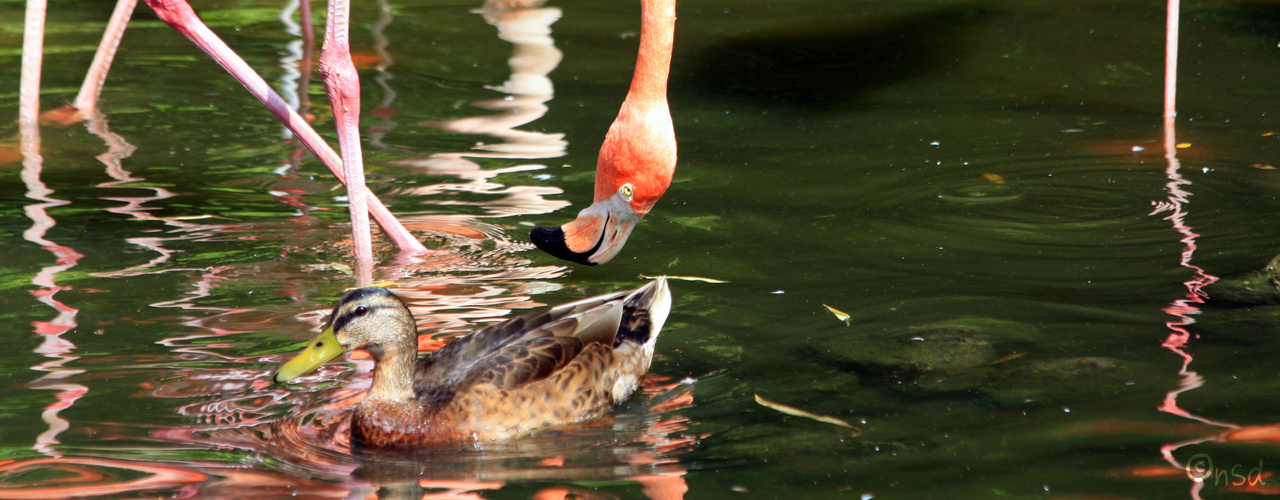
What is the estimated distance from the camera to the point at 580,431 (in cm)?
349

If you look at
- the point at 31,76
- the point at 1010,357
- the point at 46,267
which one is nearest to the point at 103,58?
the point at 31,76

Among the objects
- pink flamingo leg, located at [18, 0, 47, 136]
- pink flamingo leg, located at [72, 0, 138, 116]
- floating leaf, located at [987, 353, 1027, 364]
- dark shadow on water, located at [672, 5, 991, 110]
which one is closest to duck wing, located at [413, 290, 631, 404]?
floating leaf, located at [987, 353, 1027, 364]

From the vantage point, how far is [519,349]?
144 inches

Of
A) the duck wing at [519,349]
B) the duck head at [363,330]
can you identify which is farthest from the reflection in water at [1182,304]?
the duck head at [363,330]

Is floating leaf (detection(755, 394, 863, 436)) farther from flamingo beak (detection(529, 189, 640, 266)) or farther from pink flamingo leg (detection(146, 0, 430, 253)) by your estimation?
pink flamingo leg (detection(146, 0, 430, 253))

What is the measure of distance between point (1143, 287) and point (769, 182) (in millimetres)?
1938

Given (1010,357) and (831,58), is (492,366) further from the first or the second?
(831,58)

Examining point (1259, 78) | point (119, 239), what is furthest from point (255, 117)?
point (1259, 78)

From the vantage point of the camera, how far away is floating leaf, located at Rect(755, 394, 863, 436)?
3.23 m

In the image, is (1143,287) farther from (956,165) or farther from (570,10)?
(570,10)

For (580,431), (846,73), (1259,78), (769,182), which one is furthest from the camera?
(846,73)

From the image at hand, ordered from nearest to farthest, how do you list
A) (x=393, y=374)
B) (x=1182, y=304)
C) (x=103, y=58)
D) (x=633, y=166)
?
(x=393, y=374)
(x=1182, y=304)
(x=633, y=166)
(x=103, y=58)

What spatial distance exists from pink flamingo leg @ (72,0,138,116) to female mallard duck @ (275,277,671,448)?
3.34m

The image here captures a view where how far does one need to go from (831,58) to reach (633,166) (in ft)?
13.4
